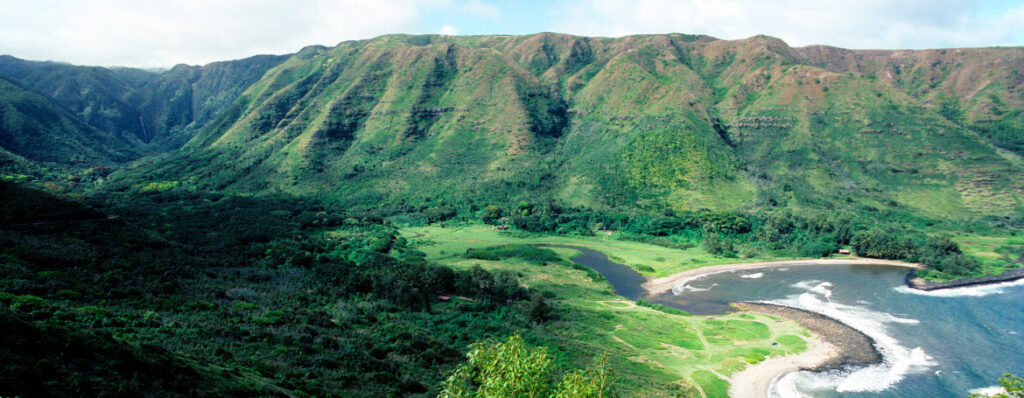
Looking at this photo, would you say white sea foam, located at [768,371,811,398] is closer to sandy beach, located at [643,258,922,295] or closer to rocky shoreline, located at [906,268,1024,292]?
sandy beach, located at [643,258,922,295]

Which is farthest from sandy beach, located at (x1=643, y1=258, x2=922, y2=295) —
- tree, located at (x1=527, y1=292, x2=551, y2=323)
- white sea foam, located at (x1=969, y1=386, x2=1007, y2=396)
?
white sea foam, located at (x1=969, y1=386, x2=1007, y2=396)

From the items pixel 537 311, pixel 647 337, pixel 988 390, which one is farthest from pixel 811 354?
pixel 537 311

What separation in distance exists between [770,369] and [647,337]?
17354 mm

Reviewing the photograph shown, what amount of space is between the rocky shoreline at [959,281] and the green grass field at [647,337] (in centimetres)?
4635

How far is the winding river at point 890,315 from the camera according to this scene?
63781 millimetres

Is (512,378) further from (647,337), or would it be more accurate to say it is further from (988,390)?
(988,390)

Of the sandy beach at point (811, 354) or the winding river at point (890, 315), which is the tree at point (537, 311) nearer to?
the sandy beach at point (811, 354)

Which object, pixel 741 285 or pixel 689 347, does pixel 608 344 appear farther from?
pixel 741 285

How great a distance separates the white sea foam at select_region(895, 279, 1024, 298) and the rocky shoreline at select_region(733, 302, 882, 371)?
103ft

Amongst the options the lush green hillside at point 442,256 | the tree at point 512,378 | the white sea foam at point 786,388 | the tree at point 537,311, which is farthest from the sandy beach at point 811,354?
the tree at point 512,378

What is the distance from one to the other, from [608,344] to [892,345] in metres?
47.3

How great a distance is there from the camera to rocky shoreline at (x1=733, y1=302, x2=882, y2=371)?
229 ft

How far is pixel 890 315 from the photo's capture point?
89000 millimetres

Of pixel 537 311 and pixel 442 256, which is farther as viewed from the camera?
pixel 442 256
